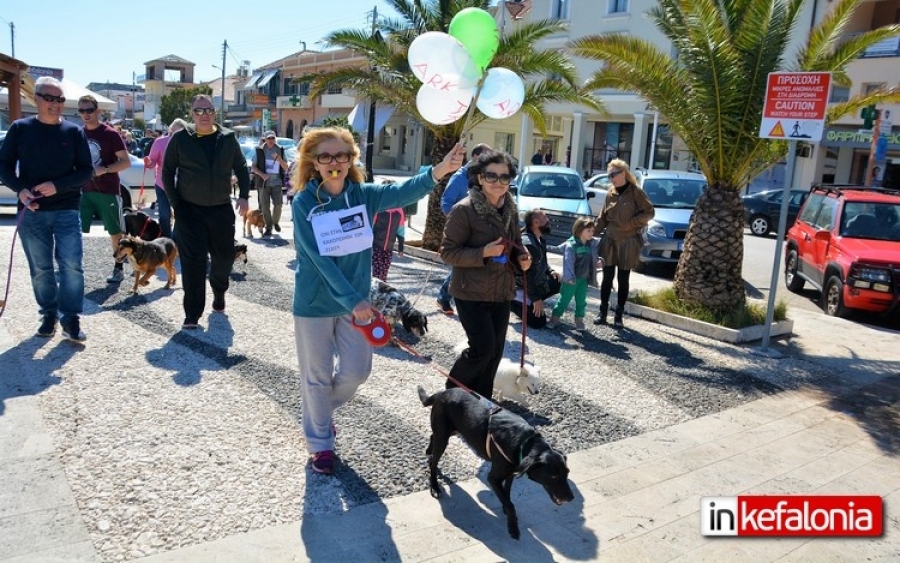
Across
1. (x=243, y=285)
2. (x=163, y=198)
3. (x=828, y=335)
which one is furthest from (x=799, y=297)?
(x=163, y=198)

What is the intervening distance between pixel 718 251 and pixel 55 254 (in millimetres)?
6864

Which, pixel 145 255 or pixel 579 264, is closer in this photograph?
pixel 579 264

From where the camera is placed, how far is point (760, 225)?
798 inches

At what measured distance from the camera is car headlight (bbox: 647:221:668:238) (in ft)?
40.1

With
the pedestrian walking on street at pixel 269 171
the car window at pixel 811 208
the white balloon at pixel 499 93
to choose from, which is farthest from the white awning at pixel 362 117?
the white balloon at pixel 499 93

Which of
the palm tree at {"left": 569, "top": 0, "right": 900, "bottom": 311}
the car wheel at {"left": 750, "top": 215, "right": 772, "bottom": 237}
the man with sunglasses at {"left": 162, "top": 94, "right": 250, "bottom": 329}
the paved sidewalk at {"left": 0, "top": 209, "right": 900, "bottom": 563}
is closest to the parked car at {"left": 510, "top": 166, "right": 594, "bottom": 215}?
the palm tree at {"left": 569, "top": 0, "right": 900, "bottom": 311}

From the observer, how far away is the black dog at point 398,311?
6777mm

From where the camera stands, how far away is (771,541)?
3.80m

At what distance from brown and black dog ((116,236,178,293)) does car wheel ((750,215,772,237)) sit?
17.0m

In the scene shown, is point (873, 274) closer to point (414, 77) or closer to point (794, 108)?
point (794, 108)

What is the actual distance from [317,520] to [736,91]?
688 cm

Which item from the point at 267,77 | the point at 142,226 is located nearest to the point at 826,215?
the point at 142,226

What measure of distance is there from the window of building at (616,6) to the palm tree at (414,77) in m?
20.0

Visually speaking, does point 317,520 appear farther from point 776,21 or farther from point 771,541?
point 776,21
